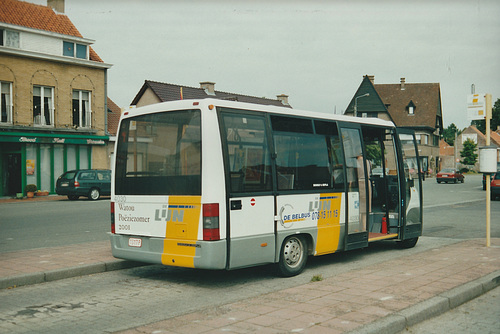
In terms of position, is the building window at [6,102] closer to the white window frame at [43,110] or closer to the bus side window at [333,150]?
the white window frame at [43,110]

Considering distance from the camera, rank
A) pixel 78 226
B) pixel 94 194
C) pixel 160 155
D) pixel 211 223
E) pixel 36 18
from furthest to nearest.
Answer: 1. pixel 36 18
2. pixel 94 194
3. pixel 78 226
4. pixel 160 155
5. pixel 211 223

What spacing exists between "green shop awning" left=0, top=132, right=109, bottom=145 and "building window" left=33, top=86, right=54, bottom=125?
3.21 feet

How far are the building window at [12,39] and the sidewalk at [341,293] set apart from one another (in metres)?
25.2

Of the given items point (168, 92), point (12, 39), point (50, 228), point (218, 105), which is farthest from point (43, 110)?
point (218, 105)

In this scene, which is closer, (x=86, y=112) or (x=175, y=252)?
(x=175, y=252)

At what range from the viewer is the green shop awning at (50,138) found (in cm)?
3016

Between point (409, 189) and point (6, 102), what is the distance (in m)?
27.0

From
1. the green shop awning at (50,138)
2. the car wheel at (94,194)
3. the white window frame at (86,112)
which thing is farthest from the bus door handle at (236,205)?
the white window frame at (86,112)

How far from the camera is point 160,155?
7.41 metres

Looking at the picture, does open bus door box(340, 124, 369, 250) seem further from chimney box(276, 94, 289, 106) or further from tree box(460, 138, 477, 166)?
tree box(460, 138, 477, 166)

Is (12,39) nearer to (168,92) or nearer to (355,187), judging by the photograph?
(168,92)

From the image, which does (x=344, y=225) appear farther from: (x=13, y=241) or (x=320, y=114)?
(x=13, y=241)

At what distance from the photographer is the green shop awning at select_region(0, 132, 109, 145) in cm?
3016

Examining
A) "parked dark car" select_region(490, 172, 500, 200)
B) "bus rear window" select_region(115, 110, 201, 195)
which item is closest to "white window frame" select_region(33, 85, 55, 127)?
"parked dark car" select_region(490, 172, 500, 200)
